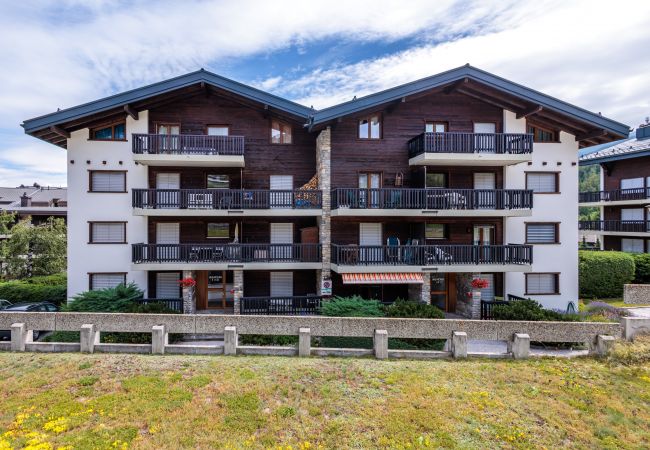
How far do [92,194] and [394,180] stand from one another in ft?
56.5

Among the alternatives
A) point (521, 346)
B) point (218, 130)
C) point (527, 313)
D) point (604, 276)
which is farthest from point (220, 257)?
point (604, 276)

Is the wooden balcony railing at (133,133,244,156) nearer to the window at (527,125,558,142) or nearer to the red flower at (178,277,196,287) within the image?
the red flower at (178,277,196,287)

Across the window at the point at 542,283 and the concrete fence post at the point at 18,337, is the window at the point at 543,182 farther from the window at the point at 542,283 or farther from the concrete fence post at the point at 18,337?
the concrete fence post at the point at 18,337

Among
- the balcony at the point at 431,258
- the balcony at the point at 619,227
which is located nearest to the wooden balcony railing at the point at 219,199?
the balcony at the point at 431,258

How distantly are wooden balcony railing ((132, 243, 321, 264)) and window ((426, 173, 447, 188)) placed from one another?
8305 mm

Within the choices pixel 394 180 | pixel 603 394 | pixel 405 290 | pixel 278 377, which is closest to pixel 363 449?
pixel 278 377

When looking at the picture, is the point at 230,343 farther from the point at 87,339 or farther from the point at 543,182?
the point at 543,182

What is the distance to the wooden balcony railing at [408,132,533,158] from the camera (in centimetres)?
1769

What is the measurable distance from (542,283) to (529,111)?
1041cm

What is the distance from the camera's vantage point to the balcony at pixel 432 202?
686 inches

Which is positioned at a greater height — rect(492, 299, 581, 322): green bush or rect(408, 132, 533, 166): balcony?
rect(408, 132, 533, 166): balcony

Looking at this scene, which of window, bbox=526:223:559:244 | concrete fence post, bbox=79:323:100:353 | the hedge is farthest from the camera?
window, bbox=526:223:559:244

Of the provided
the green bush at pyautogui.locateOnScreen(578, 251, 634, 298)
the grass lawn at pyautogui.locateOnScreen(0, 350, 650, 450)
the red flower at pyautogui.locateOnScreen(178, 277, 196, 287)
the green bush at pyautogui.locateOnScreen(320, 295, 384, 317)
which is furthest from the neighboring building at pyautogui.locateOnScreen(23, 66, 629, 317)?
the grass lawn at pyautogui.locateOnScreen(0, 350, 650, 450)

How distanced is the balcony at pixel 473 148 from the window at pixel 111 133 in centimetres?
1680
